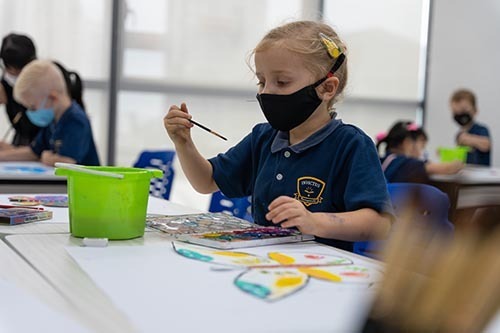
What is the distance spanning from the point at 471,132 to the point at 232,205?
3.30 meters

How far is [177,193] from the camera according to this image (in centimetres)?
479

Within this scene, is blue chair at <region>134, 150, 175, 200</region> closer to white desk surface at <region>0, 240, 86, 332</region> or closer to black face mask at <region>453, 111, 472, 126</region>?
white desk surface at <region>0, 240, 86, 332</region>

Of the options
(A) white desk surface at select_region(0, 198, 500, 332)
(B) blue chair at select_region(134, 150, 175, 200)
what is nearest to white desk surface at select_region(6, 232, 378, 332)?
(A) white desk surface at select_region(0, 198, 500, 332)

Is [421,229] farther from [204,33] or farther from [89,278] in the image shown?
[204,33]

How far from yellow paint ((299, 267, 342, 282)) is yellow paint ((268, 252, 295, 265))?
0.15 ft

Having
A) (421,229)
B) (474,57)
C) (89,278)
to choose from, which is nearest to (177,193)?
(474,57)

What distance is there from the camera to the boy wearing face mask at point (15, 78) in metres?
3.19

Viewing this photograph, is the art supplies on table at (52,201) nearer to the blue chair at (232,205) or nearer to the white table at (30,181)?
the blue chair at (232,205)

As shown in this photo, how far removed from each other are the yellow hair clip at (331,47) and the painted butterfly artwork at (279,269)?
0.53 meters

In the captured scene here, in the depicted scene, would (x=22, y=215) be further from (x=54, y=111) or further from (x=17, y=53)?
(x=17, y=53)

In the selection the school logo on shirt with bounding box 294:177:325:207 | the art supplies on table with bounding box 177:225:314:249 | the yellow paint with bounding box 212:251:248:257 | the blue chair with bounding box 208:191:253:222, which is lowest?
the blue chair with bounding box 208:191:253:222

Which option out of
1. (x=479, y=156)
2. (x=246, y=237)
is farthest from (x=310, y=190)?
(x=479, y=156)

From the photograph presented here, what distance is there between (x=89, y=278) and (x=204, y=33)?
4.24m

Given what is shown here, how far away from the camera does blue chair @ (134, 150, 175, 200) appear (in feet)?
8.45
